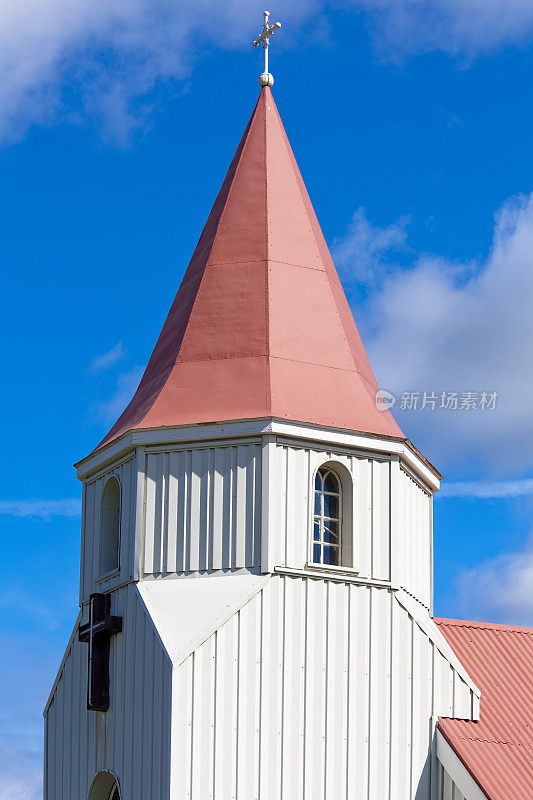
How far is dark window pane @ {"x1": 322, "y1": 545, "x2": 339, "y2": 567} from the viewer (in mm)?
21938

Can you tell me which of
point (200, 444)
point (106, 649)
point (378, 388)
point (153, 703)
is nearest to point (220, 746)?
point (153, 703)

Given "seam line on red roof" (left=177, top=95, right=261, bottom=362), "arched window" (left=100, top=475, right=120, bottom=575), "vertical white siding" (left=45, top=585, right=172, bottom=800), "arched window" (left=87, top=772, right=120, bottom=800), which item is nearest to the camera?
"vertical white siding" (left=45, top=585, right=172, bottom=800)

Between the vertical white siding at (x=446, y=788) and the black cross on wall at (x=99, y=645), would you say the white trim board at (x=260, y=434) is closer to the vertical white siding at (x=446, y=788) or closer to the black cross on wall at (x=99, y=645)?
the black cross on wall at (x=99, y=645)

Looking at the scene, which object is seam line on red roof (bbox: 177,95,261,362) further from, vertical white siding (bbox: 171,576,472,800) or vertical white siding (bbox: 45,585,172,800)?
vertical white siding (bbox: 171,576,472,800)

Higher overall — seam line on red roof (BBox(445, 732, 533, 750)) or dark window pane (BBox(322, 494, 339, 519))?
dark window pane (BBox(322, 494, 339, 519))

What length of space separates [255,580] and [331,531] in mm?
1702

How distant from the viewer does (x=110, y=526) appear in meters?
23.6

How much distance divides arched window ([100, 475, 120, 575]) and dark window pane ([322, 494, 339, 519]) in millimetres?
3517

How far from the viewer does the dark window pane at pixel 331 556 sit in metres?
21.9

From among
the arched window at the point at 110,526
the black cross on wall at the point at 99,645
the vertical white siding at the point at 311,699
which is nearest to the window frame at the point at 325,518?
the vertical white siding at the point at 311,699

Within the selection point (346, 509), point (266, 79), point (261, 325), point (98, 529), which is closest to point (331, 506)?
point (346, 509)

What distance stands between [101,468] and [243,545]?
11.3 feet

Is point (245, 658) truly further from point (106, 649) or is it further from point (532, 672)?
point (532, 672)

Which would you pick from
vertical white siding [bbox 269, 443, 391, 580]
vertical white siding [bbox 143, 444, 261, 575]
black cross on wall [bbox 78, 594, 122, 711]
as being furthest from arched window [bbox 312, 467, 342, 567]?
black cross on wall [bbox 78, 594, 122, 711]
